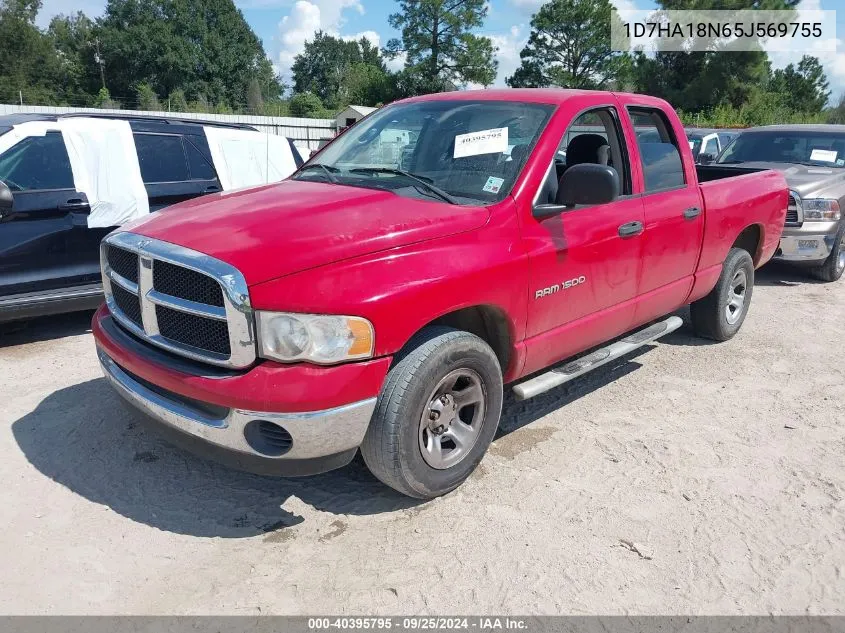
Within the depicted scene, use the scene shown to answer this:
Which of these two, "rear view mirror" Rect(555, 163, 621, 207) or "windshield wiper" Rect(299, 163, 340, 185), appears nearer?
"rear view mirror" Rect(555, 163, 621, 207)

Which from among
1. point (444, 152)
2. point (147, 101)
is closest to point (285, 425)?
point (444, 152)

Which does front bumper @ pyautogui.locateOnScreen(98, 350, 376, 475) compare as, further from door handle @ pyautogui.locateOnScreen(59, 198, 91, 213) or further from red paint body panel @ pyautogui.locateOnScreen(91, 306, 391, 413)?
door handle @ pyautogui.locateOnScreen(59, 198, 91, 213)

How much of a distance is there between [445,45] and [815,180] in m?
53.9

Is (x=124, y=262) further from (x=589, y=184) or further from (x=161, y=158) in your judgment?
(x=161, y=158)

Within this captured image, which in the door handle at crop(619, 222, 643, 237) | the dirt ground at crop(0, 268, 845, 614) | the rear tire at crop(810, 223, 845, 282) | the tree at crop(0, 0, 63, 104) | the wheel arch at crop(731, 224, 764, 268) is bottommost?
the dirt ground at crop(0, 268, 845, 614)

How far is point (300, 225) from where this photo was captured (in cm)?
308

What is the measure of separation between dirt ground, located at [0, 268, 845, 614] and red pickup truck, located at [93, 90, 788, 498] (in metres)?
0.41

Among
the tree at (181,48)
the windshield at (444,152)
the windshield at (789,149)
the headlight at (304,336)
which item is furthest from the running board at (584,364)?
the tree at (181,48)

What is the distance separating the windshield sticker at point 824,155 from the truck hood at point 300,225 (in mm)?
7650

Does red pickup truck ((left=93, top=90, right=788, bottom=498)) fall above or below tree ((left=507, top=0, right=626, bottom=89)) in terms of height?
below

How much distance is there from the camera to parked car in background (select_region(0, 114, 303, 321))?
5332 mm

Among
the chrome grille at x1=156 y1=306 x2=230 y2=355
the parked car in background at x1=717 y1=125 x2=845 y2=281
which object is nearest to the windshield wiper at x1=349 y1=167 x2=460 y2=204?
the chrome grille at x1=156 y1=306 x2=230 y2=355
